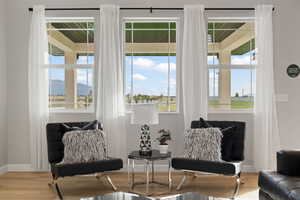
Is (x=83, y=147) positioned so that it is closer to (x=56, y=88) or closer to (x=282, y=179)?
(x=56, y=88)

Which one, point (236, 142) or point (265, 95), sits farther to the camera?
point (265, 95)

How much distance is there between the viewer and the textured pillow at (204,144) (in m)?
4.06

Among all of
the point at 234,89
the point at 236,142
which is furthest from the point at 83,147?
the point at 234,89

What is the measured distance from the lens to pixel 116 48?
16.1 ft

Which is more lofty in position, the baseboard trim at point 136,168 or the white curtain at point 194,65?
the white curtain at point 194,65

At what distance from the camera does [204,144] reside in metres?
4.10

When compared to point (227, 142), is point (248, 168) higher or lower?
lower

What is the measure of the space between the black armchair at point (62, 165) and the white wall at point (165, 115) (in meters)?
0.81

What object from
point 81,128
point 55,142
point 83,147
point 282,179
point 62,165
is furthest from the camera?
point 81,128

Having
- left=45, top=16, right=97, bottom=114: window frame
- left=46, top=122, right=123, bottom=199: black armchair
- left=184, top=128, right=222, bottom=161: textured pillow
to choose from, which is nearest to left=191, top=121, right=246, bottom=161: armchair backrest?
left=184, top=128, right=222, bottom=161: textured pillow

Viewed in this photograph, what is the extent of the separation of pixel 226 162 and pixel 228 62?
1.92 m

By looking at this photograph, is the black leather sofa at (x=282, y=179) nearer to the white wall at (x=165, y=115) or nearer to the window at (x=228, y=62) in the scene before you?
the white wall at (x=165, y=115)

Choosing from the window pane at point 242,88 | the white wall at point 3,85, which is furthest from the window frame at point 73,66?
the window pane at point 242,88

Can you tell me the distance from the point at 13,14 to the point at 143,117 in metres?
2.81
